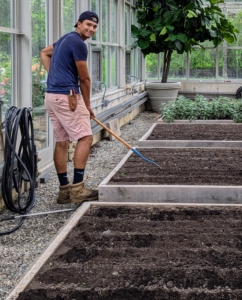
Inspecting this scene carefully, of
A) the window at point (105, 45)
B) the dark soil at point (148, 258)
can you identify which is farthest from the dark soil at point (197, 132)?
the dark soil at point (148, 258)

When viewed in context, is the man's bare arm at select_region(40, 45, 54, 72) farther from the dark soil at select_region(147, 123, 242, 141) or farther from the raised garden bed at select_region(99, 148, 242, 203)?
the dark soil at select_region(147, 123, 242, 141)

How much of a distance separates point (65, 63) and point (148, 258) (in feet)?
6.53

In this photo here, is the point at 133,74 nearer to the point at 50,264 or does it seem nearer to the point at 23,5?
the point at 23,5

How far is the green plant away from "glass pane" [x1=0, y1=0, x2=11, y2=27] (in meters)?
7.49

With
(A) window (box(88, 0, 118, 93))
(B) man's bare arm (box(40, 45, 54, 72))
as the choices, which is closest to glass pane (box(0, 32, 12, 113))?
(B) man's bare arm (box(40, 45, 54, 72))

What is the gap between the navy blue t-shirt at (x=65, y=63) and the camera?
4.70m

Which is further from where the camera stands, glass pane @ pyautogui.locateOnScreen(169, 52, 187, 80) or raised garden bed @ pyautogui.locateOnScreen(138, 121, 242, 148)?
glass pane @ pyautogui.locateOnScreen(169, 52, 187, 80)

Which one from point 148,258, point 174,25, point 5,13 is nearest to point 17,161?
point 5,13

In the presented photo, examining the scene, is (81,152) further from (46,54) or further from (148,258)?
(148,258)

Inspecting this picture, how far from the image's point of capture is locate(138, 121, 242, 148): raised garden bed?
7426 mm

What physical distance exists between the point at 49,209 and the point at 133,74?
8.77 meters

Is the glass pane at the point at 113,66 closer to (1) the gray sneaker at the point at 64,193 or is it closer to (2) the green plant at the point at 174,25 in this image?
(2) the green plant at the point at 174,25

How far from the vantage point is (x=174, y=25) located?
1285cm

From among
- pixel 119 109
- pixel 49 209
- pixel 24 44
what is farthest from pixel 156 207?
pixel 119 109
